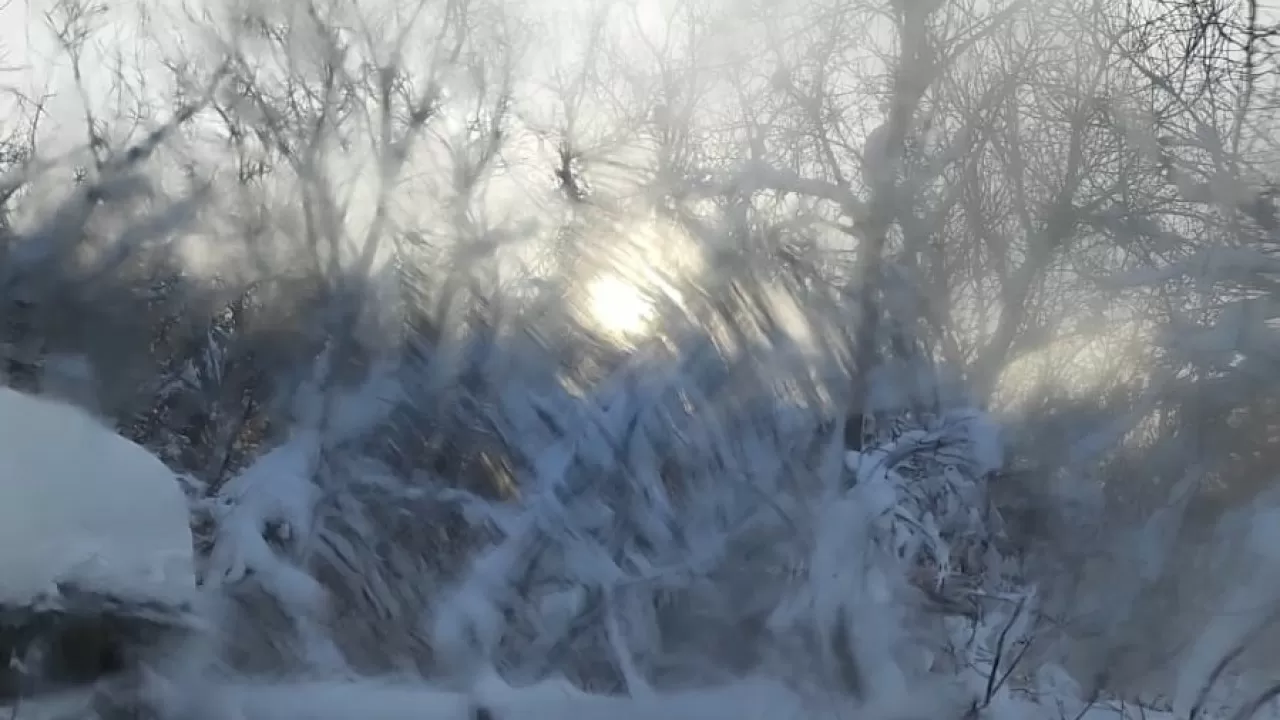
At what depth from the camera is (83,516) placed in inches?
120

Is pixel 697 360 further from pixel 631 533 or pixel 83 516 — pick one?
pixel 83 516

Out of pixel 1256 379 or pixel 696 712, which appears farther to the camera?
pixel 1256 379

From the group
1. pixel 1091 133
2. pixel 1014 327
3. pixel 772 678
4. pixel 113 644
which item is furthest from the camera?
pixel 1091 133

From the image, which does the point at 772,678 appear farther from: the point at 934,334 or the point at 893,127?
the point at 893,127

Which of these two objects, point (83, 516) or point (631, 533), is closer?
point (83, 516)

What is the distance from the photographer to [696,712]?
3199 mm

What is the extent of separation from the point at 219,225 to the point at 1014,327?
2958mm

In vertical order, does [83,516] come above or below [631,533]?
above

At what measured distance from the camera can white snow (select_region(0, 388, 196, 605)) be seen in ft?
9.80

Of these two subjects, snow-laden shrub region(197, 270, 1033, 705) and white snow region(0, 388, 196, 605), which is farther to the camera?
snow-laden shrub region(197, 270, 1033, 705)

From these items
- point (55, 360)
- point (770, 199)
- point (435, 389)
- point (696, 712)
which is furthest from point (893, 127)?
point (55, 360)

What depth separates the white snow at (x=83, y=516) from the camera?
118 inches

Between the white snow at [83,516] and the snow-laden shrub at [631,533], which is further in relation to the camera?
the snow-laden shrub at [631,533]

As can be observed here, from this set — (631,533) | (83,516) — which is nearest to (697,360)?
(631,533)
